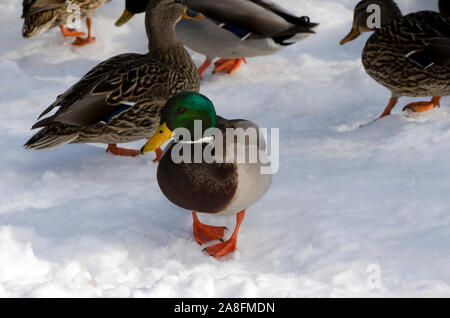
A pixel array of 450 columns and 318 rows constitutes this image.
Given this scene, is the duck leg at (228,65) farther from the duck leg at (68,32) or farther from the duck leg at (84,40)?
the duck leg at (68,32)

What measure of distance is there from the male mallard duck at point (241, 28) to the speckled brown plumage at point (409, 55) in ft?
3.45

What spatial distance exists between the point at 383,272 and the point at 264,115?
2.45 meters

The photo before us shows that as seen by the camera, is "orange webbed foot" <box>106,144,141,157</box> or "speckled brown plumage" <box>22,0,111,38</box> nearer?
"orange webbed foot" <box>106,144,141,157</box>

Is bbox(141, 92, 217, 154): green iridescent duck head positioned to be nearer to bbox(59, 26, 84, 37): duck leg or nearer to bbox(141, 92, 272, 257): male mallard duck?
bbox(141, 92, 272, 257): male mallard duck

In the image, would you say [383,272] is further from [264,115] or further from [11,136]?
[11,136]

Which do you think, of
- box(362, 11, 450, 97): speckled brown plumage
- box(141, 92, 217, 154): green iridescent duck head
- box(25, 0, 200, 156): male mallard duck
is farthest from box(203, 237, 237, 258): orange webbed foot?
box(362, 11, 450, 97): speckled brown plumage

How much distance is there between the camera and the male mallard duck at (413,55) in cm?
439

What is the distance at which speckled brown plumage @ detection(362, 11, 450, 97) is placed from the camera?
14.5 feet

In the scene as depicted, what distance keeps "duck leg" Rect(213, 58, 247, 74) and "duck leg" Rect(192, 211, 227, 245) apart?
2.74m

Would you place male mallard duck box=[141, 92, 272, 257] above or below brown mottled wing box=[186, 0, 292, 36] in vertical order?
above

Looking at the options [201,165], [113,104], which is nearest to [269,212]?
[201,165]

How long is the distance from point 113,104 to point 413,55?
2215mm

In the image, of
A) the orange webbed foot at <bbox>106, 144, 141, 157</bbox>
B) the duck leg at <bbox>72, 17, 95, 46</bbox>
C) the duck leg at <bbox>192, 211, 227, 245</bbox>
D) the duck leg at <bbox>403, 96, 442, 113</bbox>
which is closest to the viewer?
the duck leg at <bbox>192, 211, 227, 245</bbox>

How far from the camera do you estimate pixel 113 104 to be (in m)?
3.79
